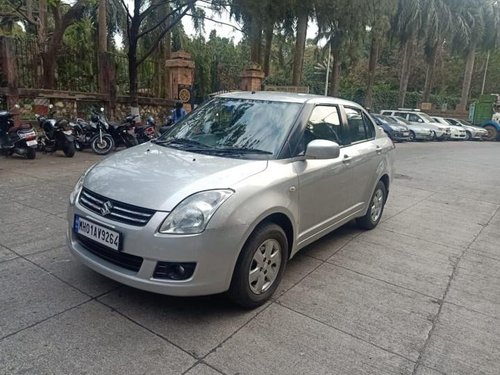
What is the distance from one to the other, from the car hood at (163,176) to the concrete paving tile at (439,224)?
310 centimetres

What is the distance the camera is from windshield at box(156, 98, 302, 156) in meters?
3.49

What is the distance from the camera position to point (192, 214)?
2.66 metres

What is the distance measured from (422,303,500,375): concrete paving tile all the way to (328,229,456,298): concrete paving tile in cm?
39

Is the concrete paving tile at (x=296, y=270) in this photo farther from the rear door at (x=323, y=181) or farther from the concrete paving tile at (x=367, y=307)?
the rear door at (x=323, y=181)

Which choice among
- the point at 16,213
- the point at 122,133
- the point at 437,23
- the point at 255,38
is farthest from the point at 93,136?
Result: the point at 437,23

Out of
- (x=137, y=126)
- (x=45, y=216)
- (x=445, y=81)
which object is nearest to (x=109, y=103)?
(x=137, y=126)

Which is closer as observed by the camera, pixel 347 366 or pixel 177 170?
pixel 347 366

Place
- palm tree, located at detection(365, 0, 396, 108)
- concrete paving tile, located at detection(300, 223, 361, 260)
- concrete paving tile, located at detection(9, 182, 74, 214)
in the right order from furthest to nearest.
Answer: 1. palm tree, located at detection(365, 0, 396, 108)
2. concrete paving tile, located at detection(9, 182, 74, 214)
3. concrete paving tile, located at detection(300, 223, 361, 260)

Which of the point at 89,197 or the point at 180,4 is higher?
the point at 180,4

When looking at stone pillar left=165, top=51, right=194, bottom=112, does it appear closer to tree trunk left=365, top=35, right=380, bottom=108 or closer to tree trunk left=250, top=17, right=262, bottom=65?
tree trunk left=250, top=17, right=262, bottom=65

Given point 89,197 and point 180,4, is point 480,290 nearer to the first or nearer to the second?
point 89,197

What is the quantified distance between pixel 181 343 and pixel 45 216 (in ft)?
10.3

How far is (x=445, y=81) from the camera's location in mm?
43500

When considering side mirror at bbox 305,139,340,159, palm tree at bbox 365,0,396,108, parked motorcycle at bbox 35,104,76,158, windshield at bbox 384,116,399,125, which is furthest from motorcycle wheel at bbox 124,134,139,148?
windshield at bbox 384,116,399,125
